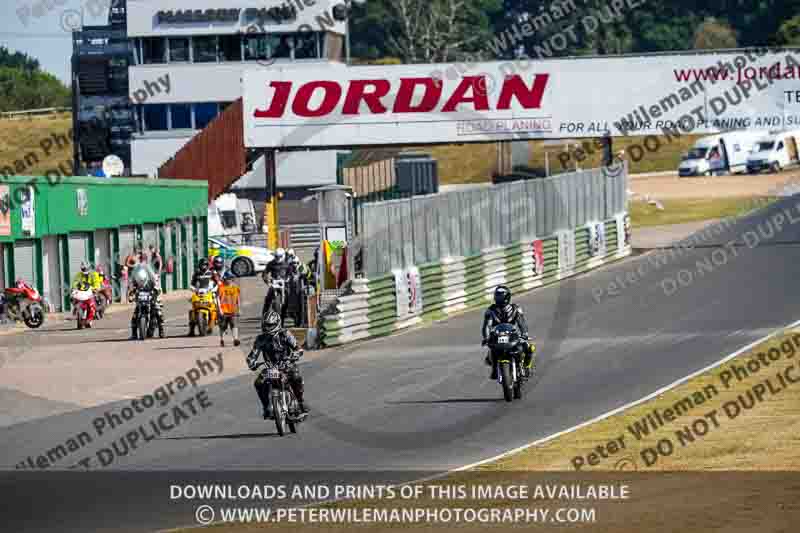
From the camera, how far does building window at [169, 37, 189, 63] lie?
6988cm

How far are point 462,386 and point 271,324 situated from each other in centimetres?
503

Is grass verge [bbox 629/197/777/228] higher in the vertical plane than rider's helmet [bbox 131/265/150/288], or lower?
lower

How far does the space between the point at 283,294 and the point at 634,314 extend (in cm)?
706

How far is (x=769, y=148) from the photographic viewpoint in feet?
269

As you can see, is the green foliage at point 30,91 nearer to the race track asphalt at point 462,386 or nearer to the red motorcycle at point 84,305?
the red motorcycle at point 84,305

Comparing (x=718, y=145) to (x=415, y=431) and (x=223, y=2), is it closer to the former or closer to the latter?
(x=223, y=2)

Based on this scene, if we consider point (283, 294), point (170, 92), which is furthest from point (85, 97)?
point (283, 294)

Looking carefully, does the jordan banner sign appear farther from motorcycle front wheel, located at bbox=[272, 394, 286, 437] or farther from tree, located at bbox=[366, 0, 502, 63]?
tree, located at bbox=[366, 0, 502, 63]

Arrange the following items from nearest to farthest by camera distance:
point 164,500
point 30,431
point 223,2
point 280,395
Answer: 1. point 164,500
2. point 280,395
3. point 30,431
4. point 223,2

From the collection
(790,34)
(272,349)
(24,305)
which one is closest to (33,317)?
(24,305)

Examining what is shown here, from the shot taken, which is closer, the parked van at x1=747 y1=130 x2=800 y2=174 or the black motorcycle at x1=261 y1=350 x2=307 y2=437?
the black motorcycle at x1=261 y1=350 x2=307 y2=437

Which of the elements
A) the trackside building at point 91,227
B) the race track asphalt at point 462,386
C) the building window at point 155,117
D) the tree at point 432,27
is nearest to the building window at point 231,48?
the building window at point 155,117

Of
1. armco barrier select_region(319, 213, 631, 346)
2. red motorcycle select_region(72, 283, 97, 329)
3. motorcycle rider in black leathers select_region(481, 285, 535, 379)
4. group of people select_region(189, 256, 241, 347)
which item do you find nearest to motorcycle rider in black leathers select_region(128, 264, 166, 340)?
group of people select_region(189, 256, 241, 347)

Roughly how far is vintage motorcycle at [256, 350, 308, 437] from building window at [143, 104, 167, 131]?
52357mm
